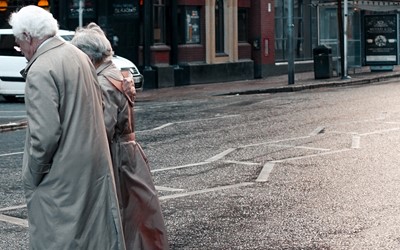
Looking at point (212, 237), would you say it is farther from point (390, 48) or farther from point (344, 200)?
point (390, 48)

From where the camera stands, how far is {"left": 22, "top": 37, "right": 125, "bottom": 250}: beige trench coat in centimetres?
500

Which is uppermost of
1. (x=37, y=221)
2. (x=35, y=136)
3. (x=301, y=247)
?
(x=35, y=136)

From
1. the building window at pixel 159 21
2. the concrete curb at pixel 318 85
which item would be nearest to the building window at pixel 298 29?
the concrete curb at pixel 318 85

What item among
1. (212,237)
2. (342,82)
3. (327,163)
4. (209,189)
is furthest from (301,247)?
(342,82)

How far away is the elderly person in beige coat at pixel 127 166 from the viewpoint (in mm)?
6379

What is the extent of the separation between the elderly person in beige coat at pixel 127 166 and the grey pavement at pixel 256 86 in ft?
62.3

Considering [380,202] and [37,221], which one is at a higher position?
[37,221]

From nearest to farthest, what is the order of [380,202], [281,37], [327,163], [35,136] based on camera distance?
[35,136], [380,202], [327,163], [281,37]

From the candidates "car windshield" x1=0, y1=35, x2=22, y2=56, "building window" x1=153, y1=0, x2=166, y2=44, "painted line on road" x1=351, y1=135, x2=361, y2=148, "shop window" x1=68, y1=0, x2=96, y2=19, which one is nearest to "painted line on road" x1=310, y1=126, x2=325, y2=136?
"painted line on road" x1=351, y1=135, x2=361, y2=148

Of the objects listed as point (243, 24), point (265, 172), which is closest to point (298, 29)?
point (243, 24)

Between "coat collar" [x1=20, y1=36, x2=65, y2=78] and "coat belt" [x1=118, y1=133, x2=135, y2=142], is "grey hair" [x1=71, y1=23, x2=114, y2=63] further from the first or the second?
"coat collar" [x1=20, y1=36, x2=65, y2=78]

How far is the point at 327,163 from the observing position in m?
12.6

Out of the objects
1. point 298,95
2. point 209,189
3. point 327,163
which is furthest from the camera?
point 298,95

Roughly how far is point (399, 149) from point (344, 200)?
4046 millimetres
